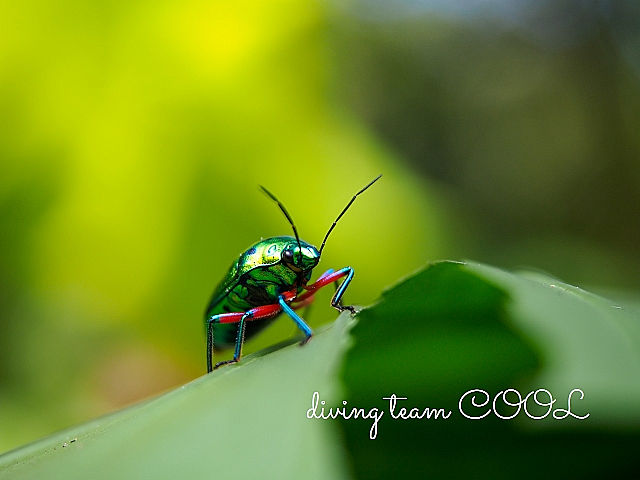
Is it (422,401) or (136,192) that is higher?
(136,192)

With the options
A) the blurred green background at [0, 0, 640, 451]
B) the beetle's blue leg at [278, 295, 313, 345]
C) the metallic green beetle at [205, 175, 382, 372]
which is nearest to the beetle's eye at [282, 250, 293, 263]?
the metallic green beetle at [205, 175, 382, 372]

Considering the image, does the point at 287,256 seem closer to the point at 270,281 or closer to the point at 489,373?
the point at 270,281

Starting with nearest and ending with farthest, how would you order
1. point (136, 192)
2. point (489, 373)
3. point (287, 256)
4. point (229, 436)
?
point (229, 436), point (489, 373), point (287, 256), point (136, 192)

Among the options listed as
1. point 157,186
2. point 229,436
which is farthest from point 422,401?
point 157,186

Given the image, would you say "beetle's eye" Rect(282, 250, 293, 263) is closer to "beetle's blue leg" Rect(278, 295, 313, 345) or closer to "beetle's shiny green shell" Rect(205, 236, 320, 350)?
"beetle's shiny green shell" Rect(205, 236, 320, 350)

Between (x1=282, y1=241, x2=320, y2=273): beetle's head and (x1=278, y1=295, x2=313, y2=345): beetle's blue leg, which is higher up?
(x1=282, y1=241, x2=320, y2=273): beetle's head

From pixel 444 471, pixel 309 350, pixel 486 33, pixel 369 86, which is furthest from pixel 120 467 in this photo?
pixel 486 33

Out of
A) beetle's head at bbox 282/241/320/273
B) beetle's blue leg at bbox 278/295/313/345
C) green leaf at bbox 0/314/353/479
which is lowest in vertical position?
beetle's blue leg at bbox 278/295/313/345

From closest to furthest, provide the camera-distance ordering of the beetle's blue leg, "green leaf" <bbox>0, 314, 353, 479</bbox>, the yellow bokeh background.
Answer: "green leaf" <bbox>0, 314, 353, 479</bbox>
the beetle's blue leg
the yellow bokeh background
